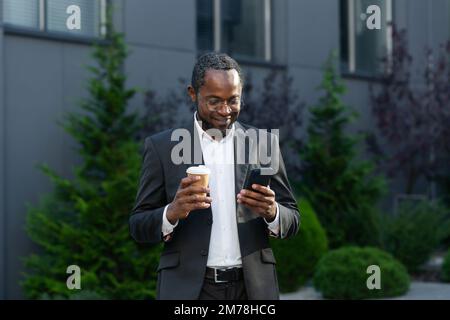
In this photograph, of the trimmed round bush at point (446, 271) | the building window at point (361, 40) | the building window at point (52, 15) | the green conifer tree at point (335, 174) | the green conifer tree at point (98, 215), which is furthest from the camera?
the building window at point (361, 40)

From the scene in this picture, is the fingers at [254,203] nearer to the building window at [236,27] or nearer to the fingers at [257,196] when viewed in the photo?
the fingers at [257,196]

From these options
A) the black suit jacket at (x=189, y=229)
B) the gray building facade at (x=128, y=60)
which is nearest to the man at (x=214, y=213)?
the black suit jacket at (x=189, y=229)

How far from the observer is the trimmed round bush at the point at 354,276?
9.78m

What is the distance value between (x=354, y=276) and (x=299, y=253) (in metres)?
0.94

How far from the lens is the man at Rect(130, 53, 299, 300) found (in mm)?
3395

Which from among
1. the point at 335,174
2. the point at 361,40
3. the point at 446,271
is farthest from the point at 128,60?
the point at 361,40

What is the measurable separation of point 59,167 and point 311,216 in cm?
332

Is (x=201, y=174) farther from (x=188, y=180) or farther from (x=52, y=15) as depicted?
(x=52, y=15)

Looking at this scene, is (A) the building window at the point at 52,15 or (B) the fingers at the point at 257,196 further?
(A) the building window at the point at 52,15

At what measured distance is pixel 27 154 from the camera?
379 inches

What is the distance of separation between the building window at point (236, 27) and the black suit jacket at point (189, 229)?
8.63 metres

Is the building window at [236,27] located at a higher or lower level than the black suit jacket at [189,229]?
higher

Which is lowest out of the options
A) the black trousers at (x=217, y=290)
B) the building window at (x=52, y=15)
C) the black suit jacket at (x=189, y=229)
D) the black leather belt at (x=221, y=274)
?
the black trousers at (x=217, y=290)

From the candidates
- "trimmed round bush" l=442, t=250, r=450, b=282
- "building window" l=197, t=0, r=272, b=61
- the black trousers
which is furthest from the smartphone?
"building window" l=197, t=0, r=272, b=61
